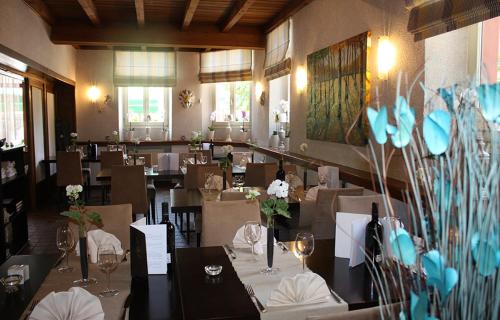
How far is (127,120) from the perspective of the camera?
36.5 feet

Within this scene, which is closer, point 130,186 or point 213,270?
point 213,270

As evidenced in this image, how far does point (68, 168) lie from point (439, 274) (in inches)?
299

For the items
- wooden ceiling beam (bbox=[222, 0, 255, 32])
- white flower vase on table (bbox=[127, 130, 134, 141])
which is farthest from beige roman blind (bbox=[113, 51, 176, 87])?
wooden ceiling beam (bbox=[222, 0, 255, 32])

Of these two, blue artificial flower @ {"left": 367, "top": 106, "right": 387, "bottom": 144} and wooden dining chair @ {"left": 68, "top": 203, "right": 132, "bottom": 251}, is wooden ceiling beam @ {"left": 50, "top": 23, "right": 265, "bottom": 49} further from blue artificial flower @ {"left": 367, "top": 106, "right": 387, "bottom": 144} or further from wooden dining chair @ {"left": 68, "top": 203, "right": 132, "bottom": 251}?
blue artificial flower @ {"left": 367, "top": 106, "right": 387, "bottom": 144}

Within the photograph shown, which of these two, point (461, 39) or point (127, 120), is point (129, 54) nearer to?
point (127, 120)

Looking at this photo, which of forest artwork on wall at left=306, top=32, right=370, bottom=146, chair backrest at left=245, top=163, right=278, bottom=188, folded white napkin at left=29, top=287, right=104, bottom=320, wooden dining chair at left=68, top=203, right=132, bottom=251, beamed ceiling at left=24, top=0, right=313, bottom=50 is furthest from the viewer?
beamed ceiling at left=24, top=0, right=313, bottom=50

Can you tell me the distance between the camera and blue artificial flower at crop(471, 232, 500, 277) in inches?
26.3

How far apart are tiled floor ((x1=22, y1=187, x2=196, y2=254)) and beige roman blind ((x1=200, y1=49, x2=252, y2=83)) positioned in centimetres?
327

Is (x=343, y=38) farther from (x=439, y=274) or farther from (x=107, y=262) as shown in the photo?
(x=439, y=274)

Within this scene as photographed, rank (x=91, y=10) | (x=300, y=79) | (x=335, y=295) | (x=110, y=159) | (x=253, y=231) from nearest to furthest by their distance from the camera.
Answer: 1. (x=335, y=295)
2. (x=253, y=231)
3. (x=300, y=79)
4. (x=91, y=10)
5. (x=110, y=159)

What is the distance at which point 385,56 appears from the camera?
437 centimetres

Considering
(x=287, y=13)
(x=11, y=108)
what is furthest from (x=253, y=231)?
(x=287, y=13)

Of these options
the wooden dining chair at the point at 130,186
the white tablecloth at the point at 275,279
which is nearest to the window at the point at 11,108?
the wooden dining chair at the point at 130,186

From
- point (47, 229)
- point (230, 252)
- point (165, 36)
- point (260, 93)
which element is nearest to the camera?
point (230, 252)
